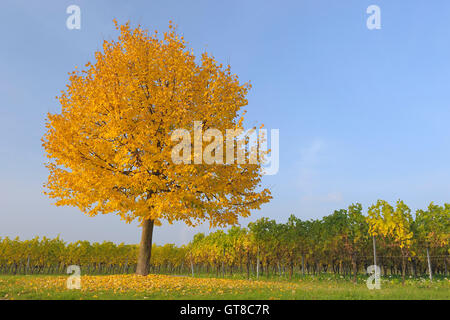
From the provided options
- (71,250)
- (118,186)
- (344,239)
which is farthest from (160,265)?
(118,186)

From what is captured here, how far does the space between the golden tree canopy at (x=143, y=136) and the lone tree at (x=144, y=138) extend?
5 centimetres

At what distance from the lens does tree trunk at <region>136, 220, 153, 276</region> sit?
57.0 feet

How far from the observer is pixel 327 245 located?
26422 mm

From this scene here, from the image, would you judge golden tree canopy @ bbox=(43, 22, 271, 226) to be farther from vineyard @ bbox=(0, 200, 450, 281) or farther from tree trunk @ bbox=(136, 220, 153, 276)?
vineyard @ bbox=(0, 200, 450, 281)

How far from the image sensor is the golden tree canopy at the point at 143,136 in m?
15.1

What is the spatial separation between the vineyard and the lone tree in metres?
11.2

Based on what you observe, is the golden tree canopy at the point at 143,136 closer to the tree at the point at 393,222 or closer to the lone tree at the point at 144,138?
the lone tree at the point at 144,138

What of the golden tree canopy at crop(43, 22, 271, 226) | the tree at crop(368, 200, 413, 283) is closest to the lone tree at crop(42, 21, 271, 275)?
the golden tree canopy at crop(43, 22, 271, 226)

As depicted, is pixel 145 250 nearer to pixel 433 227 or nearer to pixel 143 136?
pixel 143 136

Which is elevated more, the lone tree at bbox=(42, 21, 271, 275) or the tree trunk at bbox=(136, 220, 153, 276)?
the lone tree at bbox=(42, 21, 271, 275)

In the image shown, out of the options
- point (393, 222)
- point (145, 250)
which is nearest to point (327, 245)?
point (393, 222)
